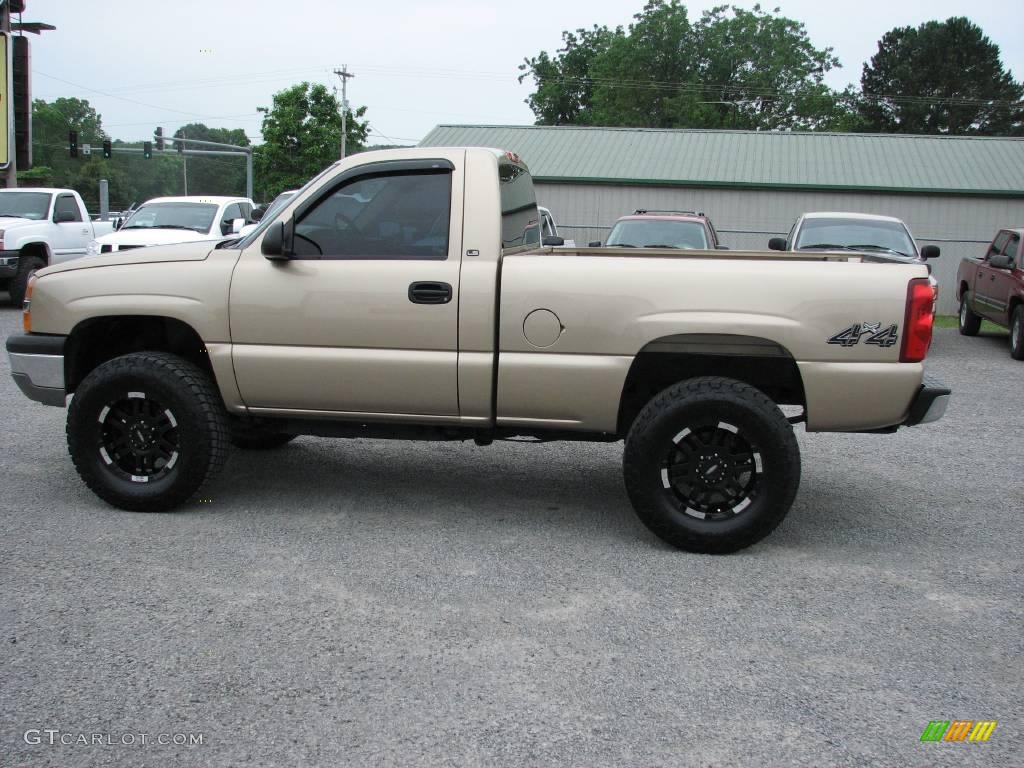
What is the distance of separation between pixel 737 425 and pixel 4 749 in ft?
10.8

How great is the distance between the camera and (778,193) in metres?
28.1

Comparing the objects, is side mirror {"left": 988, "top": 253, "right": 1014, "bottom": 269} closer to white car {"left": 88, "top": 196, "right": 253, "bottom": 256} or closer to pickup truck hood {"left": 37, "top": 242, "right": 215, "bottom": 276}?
white car {"left": 88, "top": 196, "right": 253, "bottom": 256}

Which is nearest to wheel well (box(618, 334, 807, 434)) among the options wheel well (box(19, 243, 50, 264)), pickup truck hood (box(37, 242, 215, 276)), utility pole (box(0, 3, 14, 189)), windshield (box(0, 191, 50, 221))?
pickup truck hood (box(37, 242, 215, 276))

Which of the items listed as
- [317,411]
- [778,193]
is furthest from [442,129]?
[317,411]

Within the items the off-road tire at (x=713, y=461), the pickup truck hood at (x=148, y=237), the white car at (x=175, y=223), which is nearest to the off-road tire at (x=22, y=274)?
the white car at (x=175, y=223)

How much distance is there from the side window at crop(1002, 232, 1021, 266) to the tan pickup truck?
32.3 feet

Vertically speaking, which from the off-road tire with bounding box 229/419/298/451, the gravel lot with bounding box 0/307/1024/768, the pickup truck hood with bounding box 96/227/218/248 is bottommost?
the gravel lot with bounding box 0/307/1024/768

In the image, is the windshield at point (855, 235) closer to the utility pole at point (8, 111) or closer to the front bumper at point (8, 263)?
the front bumper at point (8, 263)

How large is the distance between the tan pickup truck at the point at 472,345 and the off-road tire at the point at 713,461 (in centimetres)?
1

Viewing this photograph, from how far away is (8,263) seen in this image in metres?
15.4

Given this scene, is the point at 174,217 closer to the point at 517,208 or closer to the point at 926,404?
the point at 517,208

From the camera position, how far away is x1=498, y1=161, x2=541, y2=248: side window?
538 cm

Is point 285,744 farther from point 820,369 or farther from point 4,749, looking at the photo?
point 820,369

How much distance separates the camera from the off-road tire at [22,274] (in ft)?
51.1
